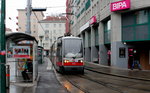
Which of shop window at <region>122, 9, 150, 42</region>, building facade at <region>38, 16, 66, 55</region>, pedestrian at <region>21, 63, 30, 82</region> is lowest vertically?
pedestrian at <region>21, 63, 30, 82</region>

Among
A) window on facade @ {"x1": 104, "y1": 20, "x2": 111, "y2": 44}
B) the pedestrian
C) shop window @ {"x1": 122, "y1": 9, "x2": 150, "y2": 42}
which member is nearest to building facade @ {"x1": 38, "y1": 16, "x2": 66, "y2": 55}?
window on facade @ {"x1": 104, "y1": 20, "x2": 111, "y2": 44}

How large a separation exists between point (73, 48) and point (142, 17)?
377 inches

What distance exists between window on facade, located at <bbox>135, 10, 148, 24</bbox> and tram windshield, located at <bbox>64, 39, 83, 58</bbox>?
28.3ft

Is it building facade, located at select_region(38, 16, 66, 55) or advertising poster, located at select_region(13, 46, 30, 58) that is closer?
advertising poster, located at select_region(13, 46, 30, 58)

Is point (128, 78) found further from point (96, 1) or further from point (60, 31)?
point (60, 31)

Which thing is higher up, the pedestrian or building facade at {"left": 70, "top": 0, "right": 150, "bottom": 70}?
building facade at {"left": 70, "top": 0, "right": 150, "bottom": 70}

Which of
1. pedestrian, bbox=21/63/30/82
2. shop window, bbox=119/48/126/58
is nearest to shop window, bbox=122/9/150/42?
shop window, bbox=119/48/126/58

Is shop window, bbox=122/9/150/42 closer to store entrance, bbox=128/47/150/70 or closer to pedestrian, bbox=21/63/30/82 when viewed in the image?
store entrance, bbox=128/47/150/70

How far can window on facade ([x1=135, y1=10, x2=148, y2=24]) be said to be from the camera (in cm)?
2423

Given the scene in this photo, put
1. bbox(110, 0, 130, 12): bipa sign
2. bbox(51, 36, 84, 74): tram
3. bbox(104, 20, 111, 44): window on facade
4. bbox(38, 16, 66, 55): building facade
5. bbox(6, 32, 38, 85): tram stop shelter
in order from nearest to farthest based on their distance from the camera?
bbox(6, 32, 38, 85): tram stop shelter → bbox(51, 36, 84, 74): tram → bbox(110, 0, 130, 12): bipa sign → bbox(104, 20, 111, 44): window on facade → bbox(38, 16, 66, 55): building facade

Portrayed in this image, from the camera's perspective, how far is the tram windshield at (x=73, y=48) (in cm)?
1915

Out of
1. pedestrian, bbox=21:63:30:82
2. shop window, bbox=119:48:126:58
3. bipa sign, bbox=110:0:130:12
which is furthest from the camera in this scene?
shop window, bbox=119:48:126:58

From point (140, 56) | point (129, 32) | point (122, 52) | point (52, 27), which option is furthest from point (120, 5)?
point (52, 27)

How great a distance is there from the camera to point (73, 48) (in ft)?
63.5
